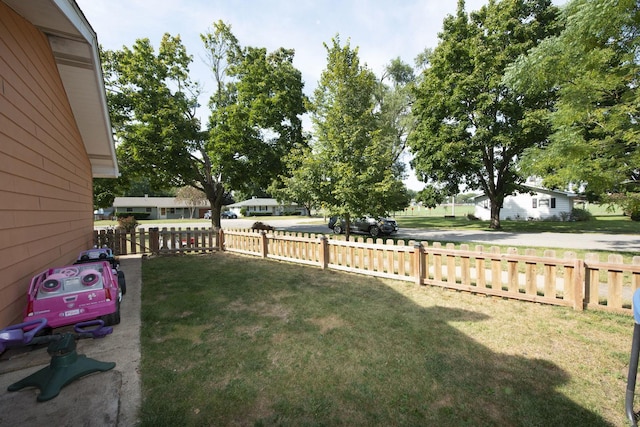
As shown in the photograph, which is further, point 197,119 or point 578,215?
point 578,215

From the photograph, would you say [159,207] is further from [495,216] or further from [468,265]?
[468,265]

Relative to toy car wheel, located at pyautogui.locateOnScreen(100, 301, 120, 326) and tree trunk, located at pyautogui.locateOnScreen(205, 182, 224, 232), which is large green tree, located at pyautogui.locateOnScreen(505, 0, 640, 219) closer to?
toy car wheel, located at pyautogui.locateOnScreen(100, 301, 120, 326)

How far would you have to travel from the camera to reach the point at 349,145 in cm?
967

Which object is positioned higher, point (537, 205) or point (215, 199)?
point (215, 199)

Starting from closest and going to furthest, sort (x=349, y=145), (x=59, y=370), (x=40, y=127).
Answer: (x=59, y=370), (x=40, y=127), (x=349, y=145)

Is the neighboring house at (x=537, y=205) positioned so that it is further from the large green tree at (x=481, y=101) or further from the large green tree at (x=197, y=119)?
the large green tree at (x=197, y=119)

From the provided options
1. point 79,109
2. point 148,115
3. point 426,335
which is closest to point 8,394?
point 426,335

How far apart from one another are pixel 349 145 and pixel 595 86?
6699 mm

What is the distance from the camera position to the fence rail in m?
4.55

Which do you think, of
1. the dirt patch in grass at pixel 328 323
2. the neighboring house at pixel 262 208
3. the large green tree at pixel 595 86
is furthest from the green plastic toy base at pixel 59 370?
the neighboring house at pixel 262 208

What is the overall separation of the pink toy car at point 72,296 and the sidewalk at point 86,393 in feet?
1.41

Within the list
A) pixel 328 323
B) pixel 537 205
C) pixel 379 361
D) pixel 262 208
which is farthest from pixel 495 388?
pixel 262 208

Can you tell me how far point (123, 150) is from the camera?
15.3m

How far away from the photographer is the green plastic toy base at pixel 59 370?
274 cm
